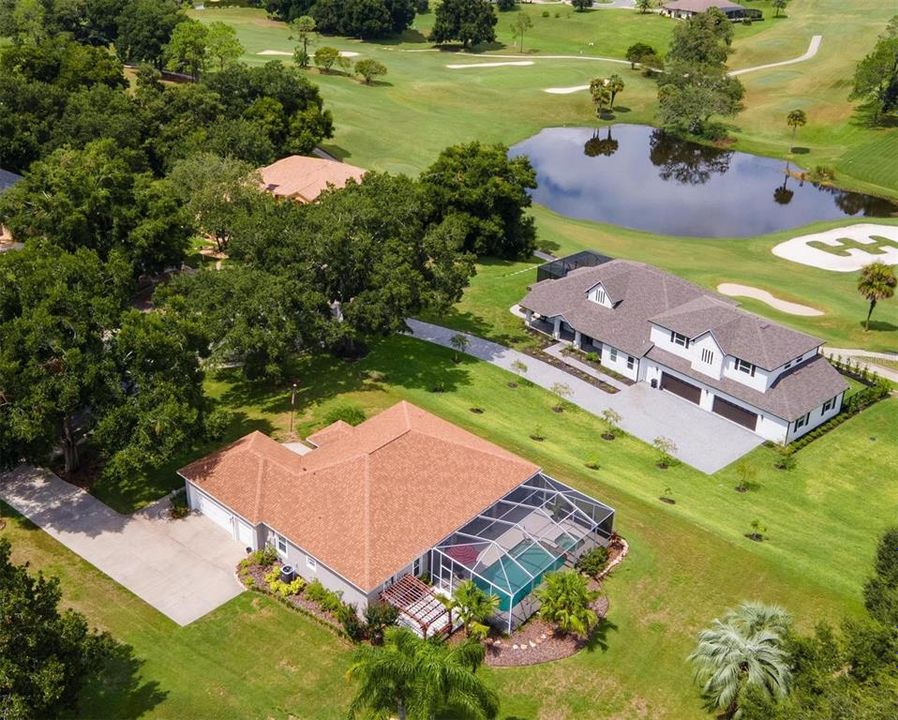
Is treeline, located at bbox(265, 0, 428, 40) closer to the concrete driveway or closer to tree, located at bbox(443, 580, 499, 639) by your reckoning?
the concrete driveway

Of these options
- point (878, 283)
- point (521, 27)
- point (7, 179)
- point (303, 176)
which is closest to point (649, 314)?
point (878, 283)

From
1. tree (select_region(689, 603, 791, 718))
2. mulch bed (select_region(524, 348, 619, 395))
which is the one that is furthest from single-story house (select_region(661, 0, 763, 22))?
tree (select_region(689, 603, 791, 718))

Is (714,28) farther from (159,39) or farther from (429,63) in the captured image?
(159,39)

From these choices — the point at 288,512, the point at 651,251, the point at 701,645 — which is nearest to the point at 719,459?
the point at 701,645

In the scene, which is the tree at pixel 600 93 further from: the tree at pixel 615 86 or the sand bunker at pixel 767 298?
the sand bunker at pixel 767 298

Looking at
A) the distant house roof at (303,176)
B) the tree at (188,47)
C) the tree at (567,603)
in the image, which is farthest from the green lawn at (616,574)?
the tree at (188,47)

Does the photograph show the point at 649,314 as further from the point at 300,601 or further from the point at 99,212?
the point at 99,212
